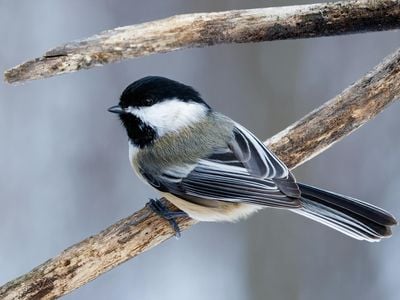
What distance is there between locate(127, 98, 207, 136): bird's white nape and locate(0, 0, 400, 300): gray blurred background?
1.10 m

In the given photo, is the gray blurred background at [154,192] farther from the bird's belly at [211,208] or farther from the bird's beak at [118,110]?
the bird's beak at [118,110]

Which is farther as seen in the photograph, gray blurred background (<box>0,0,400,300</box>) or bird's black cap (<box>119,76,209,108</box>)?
gray blurred background (<box>0,0,400,300</box>)

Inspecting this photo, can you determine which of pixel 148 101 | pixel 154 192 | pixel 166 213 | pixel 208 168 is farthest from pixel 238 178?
pixel 154 192

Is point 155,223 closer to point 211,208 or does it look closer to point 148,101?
point 211,208

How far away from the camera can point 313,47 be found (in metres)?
3.14

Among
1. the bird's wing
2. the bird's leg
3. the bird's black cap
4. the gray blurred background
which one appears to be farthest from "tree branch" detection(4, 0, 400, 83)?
the gray blurred background

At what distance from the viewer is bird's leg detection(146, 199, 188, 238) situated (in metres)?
1.86

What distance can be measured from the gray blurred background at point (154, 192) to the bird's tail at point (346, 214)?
108cm

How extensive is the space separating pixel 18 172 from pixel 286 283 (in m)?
1.29

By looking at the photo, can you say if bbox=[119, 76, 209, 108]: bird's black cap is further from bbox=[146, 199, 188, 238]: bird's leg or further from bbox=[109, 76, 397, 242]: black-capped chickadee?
bbox=[146, 199, 188, 238]: bird's leg

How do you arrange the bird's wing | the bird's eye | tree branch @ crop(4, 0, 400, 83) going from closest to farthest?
tree branch @ crop(4, 0, 400, 83), the bird's wing, the bird's eye

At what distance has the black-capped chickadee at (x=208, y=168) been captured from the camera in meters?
1.83

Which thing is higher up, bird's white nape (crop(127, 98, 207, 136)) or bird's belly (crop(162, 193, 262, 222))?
bird's white nape (crop(127, 98, 207, 136))

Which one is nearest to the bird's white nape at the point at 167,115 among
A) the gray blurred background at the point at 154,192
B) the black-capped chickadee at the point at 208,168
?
the black-capped chickadee at the point at 208,168
